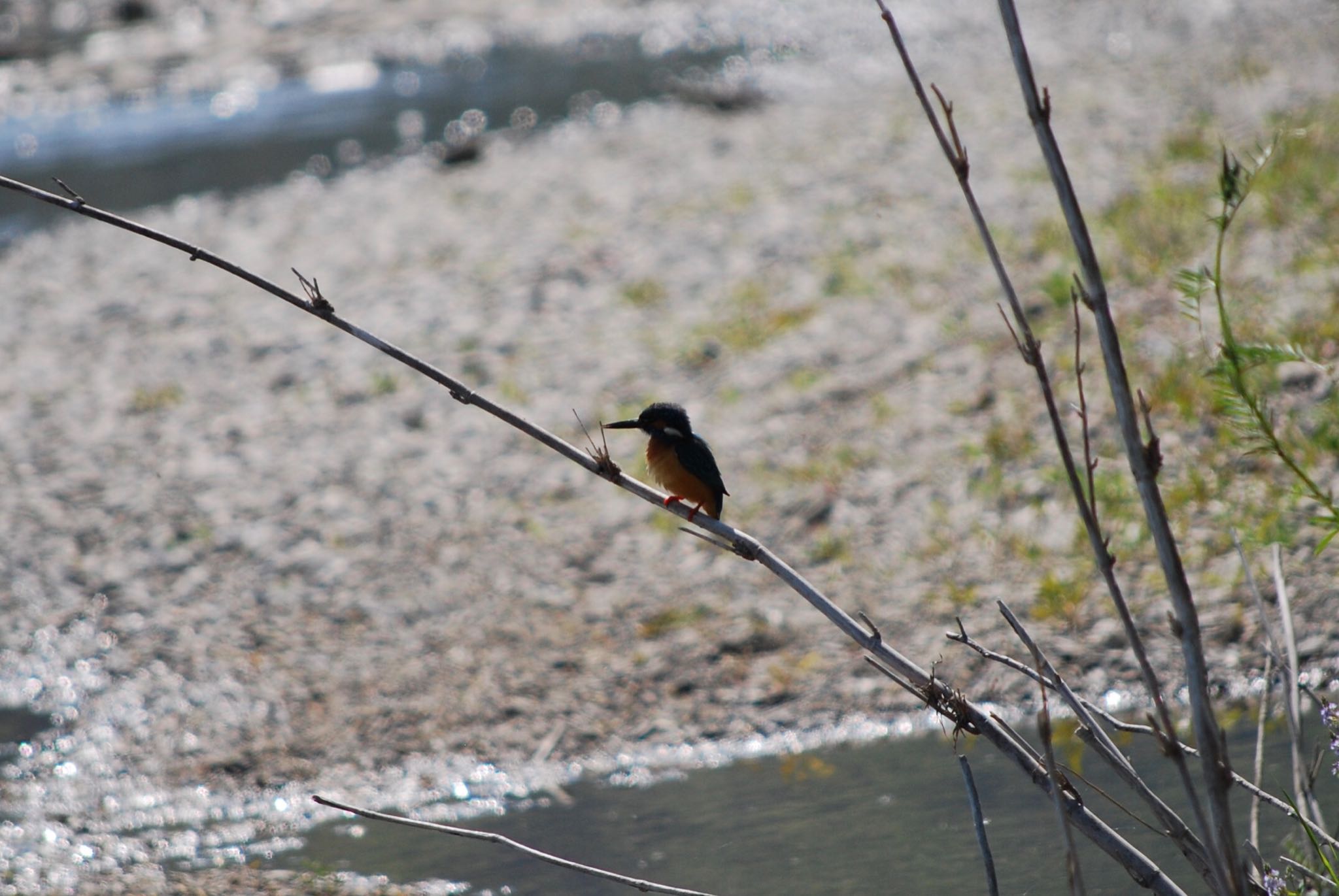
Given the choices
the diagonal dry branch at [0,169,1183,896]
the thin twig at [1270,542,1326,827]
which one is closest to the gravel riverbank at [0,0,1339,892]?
the thin twig at [1270,542,1326,827]

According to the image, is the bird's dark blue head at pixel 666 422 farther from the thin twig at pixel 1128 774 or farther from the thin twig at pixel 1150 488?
the thin twig at pixel 1150 488

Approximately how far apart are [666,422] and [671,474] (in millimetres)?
199

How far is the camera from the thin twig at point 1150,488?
2094 mm

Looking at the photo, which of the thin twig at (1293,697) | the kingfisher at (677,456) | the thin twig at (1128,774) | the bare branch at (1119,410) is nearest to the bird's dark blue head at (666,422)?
the kingfisher at (677,456)

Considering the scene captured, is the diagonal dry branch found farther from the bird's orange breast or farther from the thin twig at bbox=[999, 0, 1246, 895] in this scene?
the bird's orange breast

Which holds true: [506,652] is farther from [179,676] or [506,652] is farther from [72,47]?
[72,47]

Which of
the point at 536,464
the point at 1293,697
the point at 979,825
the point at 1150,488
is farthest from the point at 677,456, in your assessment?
the point at 536,464

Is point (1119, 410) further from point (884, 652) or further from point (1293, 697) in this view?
point (1293, 697)

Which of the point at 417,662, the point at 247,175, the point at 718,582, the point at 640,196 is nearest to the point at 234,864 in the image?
the point at 417,662

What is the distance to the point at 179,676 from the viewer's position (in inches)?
269

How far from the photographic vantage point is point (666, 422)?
181 inches

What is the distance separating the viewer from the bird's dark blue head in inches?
180

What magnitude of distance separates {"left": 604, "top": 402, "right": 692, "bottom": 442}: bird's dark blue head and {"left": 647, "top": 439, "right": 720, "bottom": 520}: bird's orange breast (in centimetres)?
5

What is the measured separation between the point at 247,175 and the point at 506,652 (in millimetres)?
12112
